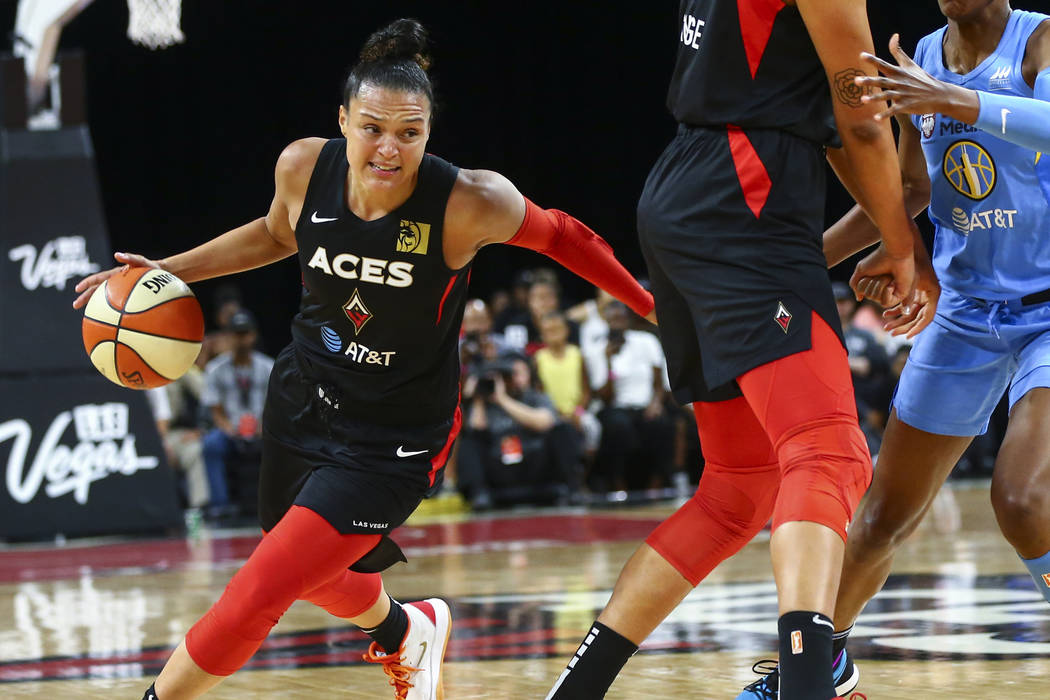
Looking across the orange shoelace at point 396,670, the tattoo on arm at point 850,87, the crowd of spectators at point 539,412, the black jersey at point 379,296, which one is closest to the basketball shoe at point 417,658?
the orange shoelace at point 396,670

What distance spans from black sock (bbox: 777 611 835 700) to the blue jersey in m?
1.32

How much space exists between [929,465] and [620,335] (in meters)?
8.04

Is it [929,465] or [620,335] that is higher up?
[929,465]

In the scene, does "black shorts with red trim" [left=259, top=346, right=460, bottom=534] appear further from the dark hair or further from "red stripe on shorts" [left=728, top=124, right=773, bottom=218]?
"red stripe on shorts" [left=728, top=124, right=773, bottom=218]

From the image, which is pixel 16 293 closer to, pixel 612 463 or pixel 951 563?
pixel 612 463

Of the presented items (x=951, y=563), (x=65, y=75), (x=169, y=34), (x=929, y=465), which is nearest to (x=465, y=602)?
(x=951, y=563)

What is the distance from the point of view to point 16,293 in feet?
31.6

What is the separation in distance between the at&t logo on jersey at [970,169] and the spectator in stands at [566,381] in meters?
7.90

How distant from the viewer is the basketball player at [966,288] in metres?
3.46

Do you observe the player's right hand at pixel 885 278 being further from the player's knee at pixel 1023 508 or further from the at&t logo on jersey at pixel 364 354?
the at&t logo on jersey at pixel 364 354

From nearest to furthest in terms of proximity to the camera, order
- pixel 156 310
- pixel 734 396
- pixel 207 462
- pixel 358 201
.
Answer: pixel 734 396 < pixel 358 201 < pixel 156 310 < pixel 207 462

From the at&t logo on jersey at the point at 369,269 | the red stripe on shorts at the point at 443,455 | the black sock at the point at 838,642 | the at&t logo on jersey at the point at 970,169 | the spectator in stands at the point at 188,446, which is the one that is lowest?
the spectator in stands at the point at 188,446

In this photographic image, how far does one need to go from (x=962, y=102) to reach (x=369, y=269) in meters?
1.43

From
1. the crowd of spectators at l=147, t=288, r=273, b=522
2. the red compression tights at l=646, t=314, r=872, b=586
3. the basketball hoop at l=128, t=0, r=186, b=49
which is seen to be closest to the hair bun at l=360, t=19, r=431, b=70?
the red compression tights at l=646, t=314, r=872, b=586
